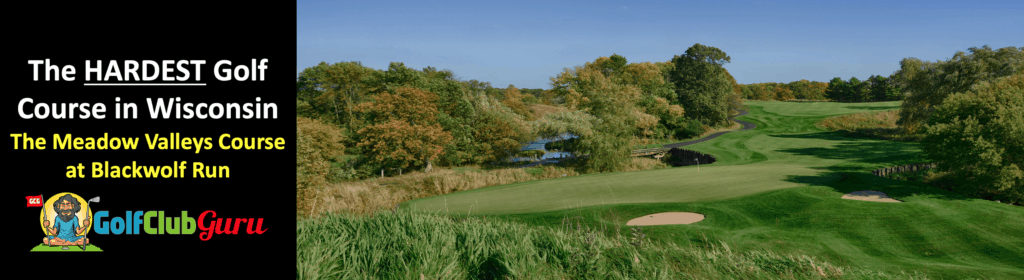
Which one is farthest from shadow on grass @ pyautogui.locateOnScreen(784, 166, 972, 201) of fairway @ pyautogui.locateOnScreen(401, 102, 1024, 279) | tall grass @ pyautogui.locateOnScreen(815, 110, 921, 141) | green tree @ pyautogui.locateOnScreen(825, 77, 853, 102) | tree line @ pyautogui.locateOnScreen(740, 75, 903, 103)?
green tree @ pyautogui.locateOnScreen(825, 77, 853, 102)

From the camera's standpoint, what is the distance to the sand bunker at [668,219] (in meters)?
10.0

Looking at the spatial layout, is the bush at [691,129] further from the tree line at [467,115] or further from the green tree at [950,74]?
the green tree at [950,74]

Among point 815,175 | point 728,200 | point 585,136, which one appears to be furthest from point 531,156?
point 728,200

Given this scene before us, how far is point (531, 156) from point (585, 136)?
10452 mm

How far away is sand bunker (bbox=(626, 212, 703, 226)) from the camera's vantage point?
1001cm

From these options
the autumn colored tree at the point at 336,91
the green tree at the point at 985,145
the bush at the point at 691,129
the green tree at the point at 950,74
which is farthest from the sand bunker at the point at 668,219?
the bush at the point at 691,129

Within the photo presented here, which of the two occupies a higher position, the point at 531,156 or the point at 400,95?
the point at 400,95

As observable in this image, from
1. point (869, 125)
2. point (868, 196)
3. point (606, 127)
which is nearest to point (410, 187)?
point (606, 127)

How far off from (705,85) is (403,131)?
3656cm

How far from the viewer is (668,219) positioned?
1041 cm

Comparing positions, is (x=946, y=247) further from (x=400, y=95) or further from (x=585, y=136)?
(x=400, y=95)

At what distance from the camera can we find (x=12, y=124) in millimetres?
3113

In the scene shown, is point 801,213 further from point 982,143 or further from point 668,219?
point 982,143

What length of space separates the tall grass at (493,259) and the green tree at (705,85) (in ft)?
155
